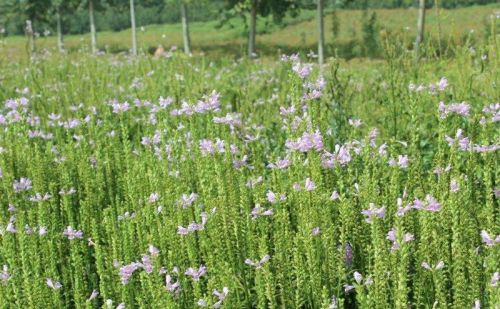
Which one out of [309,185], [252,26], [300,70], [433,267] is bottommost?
[433,267]

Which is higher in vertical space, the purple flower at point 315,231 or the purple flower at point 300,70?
the purple flower at point 300,70

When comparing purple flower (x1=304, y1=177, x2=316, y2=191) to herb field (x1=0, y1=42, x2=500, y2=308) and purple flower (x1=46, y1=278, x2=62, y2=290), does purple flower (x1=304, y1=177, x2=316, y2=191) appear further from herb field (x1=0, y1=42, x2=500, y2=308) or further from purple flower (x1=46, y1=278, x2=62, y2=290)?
purple flower (x1=46, y1=278, x2=62, y2=290)

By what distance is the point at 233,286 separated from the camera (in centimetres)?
241

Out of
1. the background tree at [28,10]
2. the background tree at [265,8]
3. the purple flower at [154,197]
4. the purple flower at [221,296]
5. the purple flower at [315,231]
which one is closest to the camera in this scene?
the purple flower at [221,296]

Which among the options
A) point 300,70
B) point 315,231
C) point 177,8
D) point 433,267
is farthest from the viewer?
A: point 177,8

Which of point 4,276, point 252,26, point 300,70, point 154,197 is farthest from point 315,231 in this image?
point 252,26

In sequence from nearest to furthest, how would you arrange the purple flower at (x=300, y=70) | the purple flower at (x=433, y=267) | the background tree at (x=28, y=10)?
the purple flower at (x=433, y=267)
the purple flower at (x=300, y=70)
the background tree at (x=28, y=10)

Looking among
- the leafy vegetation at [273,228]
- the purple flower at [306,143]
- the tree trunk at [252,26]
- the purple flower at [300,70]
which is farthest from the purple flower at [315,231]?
the tree trunk at [252,26]

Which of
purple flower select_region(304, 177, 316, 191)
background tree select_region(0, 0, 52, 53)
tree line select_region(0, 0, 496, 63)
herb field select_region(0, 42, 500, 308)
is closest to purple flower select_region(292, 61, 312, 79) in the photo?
herb field select_region(0, 42, 500, 308)

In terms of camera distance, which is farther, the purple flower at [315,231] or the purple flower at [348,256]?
the purple flower at [348,256]

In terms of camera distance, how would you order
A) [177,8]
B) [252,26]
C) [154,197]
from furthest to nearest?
[177,8]
[252,26]
[154,197]

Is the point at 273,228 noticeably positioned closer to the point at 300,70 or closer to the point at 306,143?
the point at 306,143

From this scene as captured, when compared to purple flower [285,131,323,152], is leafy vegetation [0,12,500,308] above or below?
below

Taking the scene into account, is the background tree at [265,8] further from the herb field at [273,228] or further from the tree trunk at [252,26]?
the herb field at [273,228]
